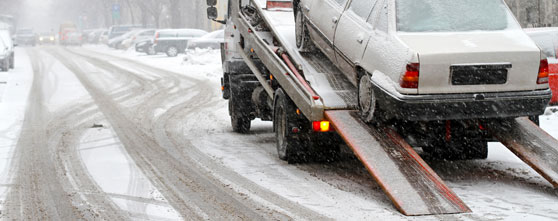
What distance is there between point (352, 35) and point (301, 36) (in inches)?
70.0

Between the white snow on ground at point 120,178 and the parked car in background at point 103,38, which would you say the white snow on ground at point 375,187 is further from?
the parked car in background at point 103,38

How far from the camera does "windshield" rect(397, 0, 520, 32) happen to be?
792 centimetres

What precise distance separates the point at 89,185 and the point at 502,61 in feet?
14.7

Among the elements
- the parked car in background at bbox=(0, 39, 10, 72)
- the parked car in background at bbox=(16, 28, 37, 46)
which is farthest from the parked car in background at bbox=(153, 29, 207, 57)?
the parked car in background at bbox=(16, 28, 37, 46)

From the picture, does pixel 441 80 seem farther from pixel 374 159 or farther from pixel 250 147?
pixel 250 147

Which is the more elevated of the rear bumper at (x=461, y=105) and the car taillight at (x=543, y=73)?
the car taillight at (x=543, y=73)

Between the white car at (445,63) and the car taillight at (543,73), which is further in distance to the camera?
the car taillight at (543,73)

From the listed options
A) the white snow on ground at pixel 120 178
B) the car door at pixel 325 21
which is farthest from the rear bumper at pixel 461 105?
the white snow on ground at pixel 120 178

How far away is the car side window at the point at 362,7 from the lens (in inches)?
331

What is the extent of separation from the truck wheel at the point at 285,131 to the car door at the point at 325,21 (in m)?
0.81

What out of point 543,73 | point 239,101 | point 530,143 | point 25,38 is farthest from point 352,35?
point 25,38

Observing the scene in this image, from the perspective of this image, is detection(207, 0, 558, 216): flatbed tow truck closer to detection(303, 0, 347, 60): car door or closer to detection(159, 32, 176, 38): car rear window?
detection(303, 0, 347, 60): car door

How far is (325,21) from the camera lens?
9.52 meters

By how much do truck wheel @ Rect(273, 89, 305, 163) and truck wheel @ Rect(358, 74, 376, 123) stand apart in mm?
1050
